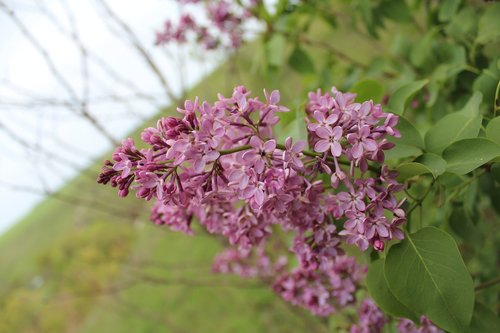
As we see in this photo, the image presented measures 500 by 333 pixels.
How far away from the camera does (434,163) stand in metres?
0.94

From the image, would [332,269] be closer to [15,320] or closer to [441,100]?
[441,100]

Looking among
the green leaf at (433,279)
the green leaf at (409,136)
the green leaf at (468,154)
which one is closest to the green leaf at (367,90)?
the green leaf at (409,136)

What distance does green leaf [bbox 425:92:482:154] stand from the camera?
1.02 metres

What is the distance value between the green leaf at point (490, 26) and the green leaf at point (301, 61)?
105 cm

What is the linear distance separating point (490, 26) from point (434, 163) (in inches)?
28.4

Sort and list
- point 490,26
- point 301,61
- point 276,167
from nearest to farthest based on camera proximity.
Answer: point 276,167 < point 490,26 < point 301,61

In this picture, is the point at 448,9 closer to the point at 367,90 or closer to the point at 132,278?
the point at 367,90

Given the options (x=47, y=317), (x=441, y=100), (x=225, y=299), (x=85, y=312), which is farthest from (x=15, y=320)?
(x=441, y=100)

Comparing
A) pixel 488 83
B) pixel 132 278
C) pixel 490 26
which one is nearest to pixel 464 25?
pixel 490 26

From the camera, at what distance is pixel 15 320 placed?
37.1 ft

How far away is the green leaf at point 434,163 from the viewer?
0.91 m

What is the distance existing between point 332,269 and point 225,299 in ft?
15.1

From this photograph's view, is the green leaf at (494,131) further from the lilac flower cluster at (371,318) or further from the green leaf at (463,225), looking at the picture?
the lilac flower cluster at (371,318)

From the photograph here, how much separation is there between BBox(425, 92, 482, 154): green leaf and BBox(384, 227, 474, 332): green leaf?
9.2 inches
